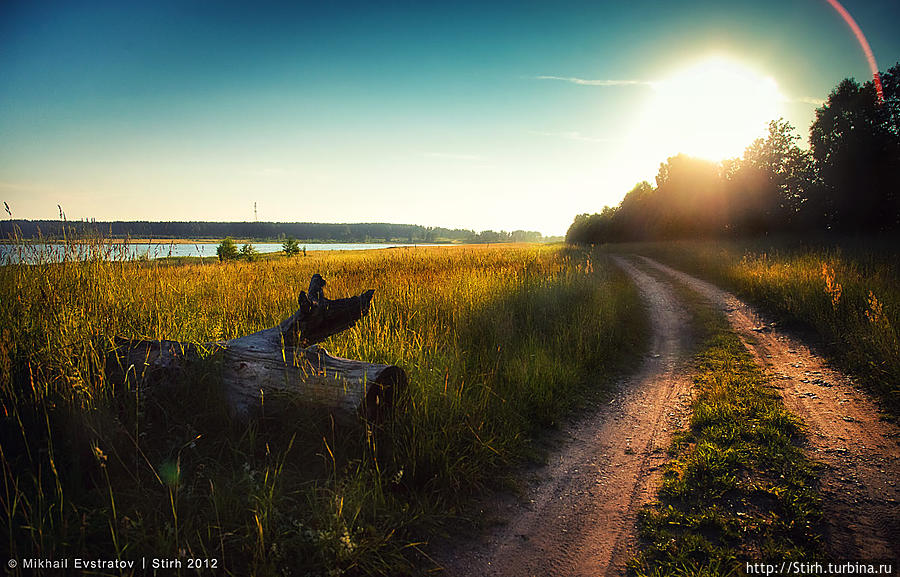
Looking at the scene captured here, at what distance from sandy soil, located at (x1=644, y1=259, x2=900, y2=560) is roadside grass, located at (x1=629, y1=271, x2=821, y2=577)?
0.53 ft

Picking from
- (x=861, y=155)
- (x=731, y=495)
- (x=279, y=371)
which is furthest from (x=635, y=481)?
(x=861, y=155)

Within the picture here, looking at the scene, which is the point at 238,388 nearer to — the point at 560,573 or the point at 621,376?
the point at 560,573

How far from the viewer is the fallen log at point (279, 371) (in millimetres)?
3527

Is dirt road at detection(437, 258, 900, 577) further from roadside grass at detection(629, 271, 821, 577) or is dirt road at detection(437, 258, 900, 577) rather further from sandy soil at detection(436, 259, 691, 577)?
roadside grass at detection(629, 271, 821, 577)

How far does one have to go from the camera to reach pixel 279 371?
12.2ft

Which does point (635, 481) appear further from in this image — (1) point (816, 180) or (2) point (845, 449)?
(1) point (816, 180)

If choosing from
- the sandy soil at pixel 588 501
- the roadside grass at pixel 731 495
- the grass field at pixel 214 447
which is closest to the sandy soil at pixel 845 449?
the roadside grass at pixel 731 495

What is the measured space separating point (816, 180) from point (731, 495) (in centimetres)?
3045

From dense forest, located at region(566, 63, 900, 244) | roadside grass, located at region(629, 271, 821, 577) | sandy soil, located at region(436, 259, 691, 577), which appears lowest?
sandy soil, located at region(436, 259, 691, 577)

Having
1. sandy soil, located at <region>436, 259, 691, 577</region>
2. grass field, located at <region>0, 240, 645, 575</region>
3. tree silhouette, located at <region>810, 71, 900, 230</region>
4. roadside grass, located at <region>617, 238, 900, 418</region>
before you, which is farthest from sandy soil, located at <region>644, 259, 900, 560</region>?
tree silhouette, located at <region>810, 71, 900, 230</region>

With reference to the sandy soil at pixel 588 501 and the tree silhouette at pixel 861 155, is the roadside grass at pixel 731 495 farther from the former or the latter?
the tree silhouette at pixel 861 155

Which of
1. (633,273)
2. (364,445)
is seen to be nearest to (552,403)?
(364,445)

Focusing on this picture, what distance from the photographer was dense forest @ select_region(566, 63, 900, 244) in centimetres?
2108

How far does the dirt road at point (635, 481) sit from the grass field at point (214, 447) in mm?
458
